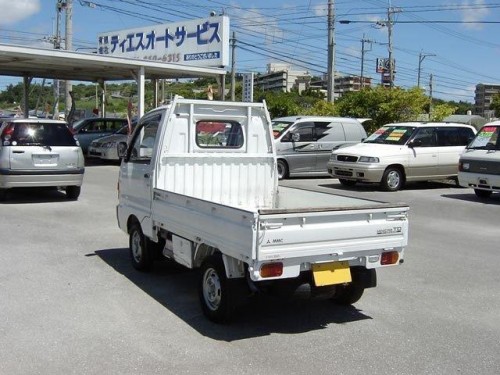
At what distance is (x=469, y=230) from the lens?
34.2 feet

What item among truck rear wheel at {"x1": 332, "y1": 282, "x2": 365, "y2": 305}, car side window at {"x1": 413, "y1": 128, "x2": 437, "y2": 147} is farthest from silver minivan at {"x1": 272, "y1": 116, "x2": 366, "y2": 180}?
truck rear wheel at {"x1": 332, "y1": 282, "x2": 365, "y2": 305}

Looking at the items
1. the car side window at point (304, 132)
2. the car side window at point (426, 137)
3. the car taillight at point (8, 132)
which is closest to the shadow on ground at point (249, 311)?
the car taillight at point (8, 132)

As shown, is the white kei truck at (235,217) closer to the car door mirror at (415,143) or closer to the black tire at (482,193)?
the black tire at (482,193)

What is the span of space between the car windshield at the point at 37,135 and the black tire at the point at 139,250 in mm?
5867

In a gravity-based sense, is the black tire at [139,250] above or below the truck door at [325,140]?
below

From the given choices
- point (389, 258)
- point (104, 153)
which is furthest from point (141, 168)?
point (104, 153)

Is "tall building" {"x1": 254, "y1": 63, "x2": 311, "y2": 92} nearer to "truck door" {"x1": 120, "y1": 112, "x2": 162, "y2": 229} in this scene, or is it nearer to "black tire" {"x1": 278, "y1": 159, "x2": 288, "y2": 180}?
"black tire" {"x1": 278, "y1": 159, "x2": 288, "y2": 180}

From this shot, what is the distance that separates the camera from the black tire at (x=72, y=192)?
42.3 ft

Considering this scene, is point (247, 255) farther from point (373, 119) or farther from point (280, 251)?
point (373, 119)

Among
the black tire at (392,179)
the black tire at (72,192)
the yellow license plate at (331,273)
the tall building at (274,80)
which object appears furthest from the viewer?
the tall building at (274,80)

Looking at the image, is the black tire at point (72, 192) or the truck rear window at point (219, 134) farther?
the black tire at point (72, 192)

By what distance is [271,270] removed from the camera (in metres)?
4.80

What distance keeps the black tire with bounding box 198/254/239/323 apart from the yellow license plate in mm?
702

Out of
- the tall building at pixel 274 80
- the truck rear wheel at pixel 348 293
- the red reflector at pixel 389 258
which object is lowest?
the truck rear wheel at pixel 348 293
